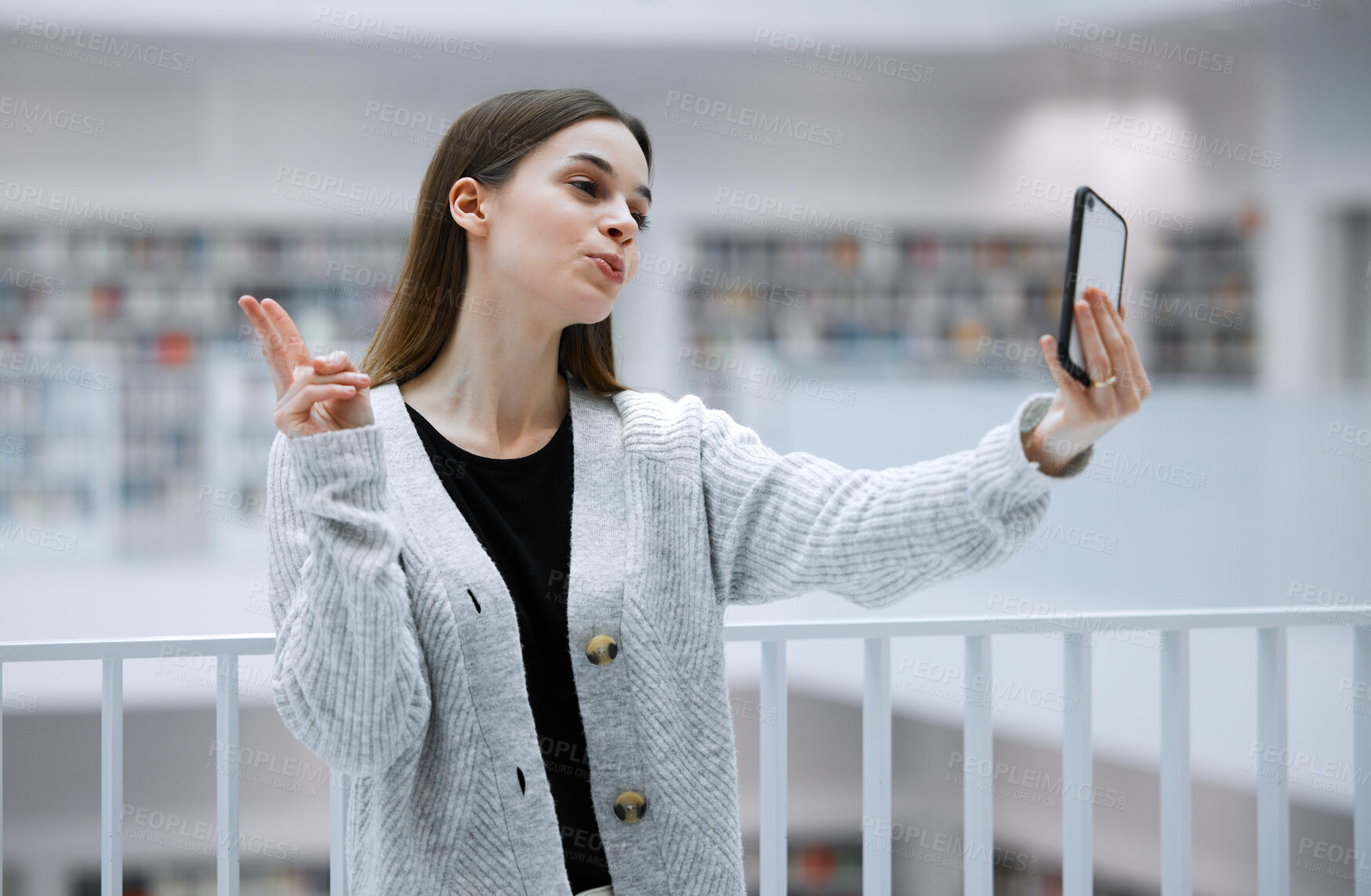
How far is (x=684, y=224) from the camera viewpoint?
7.38 meters

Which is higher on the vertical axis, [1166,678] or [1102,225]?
[1102,225]

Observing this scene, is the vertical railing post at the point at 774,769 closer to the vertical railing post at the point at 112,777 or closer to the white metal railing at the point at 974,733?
the white metal railing at the point at 974,733

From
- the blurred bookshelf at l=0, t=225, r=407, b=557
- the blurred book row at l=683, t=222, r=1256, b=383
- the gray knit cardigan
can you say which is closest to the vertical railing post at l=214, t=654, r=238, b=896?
the gray knit cardigan

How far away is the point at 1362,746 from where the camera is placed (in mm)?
1463

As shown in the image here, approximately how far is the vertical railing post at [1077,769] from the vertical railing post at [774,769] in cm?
31

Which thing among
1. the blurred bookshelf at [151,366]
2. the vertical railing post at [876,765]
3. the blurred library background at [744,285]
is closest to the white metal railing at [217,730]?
the vertical railing post at [876,765]

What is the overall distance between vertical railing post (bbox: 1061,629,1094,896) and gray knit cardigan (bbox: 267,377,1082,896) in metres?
0.41

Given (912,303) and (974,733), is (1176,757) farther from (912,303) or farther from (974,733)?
(912,303)

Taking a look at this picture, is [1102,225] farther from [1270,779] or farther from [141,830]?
[141,830]

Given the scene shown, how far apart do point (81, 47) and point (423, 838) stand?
653 cm

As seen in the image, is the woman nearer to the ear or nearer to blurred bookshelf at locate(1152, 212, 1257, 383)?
the ear

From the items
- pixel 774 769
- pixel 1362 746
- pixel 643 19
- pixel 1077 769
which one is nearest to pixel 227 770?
pixel 774 769

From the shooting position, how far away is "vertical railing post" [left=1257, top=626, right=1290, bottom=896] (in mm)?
1411

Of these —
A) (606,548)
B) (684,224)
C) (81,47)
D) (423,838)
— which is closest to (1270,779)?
(606,548)
